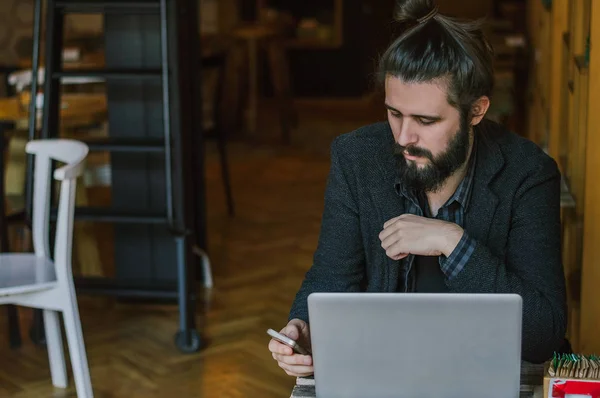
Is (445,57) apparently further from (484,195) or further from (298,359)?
(298,359)

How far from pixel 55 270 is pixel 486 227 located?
1759 millimetres

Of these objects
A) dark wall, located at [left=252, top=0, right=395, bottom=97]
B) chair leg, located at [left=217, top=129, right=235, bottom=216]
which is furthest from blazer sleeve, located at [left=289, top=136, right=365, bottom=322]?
dark wall, located at [left=252, top=0, right=395, bottom=97]

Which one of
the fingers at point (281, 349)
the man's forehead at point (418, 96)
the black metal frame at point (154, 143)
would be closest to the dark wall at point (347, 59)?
the black metal frame at point (154, 143)

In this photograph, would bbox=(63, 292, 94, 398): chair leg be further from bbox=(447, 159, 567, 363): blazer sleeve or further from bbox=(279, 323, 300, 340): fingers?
bbox=(447, 159, 567, 363): blazer sleeve

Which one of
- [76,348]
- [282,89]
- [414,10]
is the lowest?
[76,348]

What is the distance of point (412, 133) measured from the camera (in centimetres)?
178

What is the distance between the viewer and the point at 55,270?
3244mm

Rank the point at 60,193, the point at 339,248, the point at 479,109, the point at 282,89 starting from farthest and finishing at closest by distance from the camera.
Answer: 1. the point at 282,89
2. the point at 60,193
3. the point at 339,248
4. the point at 479,109

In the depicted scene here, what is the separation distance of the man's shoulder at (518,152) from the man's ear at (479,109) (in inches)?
3.3

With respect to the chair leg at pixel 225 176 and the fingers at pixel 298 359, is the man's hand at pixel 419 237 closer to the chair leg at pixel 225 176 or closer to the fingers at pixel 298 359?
the fingers at pixel 298 359

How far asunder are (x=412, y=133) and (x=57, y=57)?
2533 mm

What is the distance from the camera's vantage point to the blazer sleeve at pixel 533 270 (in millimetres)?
1798


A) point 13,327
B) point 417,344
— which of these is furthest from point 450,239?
point 13,327

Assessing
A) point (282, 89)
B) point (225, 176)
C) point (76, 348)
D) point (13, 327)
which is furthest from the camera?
point (282, 89)
